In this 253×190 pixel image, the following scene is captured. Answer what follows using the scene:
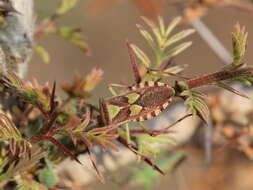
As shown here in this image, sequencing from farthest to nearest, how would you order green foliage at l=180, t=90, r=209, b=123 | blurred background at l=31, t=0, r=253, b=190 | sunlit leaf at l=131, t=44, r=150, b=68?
1. blurred background at l=31, t=0, r=253, b=190
2. sunlit leaf at l=131, t=44, r=150, b=68
3. green foliage at l=180, t=90, r=209, b=123

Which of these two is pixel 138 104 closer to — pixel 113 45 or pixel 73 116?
pixel 73 116

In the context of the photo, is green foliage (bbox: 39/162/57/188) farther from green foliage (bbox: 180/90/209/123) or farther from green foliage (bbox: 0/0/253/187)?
green foliage (bbox: 180/90/209/123)

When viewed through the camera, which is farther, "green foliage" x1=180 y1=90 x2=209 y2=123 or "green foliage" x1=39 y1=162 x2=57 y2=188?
"green foliage" x1=39 y1=162 x2=57 y2=188

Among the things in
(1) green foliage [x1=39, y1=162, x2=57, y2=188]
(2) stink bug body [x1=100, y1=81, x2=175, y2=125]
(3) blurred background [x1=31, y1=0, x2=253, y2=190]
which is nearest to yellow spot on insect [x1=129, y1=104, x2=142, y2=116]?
(2) stink bug body [x1=100, y1=81, x2=175, y2=125]

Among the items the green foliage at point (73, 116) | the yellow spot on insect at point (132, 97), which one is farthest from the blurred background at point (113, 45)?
the yellow spot on insect at point (132, 97)

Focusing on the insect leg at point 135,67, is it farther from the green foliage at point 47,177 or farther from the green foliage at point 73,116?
the green foliage at point 47,177

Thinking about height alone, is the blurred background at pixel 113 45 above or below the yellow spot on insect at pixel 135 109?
below

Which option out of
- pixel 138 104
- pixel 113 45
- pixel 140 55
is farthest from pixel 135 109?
pixel 113 45

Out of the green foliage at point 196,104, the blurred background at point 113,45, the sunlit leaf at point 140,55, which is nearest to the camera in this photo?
the green foliage at point 196,104

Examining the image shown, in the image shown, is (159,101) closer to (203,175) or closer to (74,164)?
(74,164)
